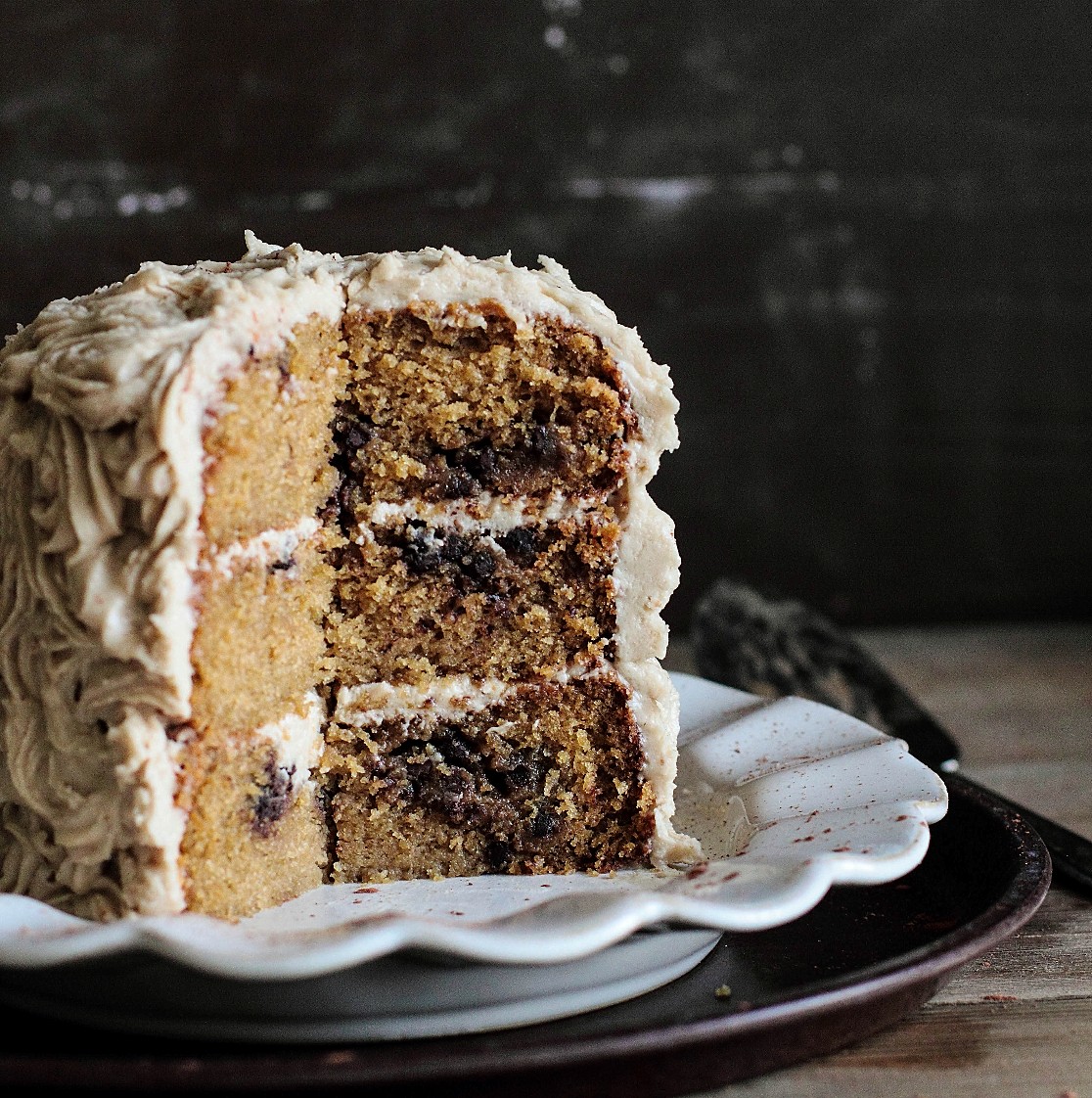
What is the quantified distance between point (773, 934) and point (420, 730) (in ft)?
2.21

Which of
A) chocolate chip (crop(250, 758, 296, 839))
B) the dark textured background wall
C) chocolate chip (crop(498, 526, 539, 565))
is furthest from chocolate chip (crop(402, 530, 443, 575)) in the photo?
the dark textured background wall

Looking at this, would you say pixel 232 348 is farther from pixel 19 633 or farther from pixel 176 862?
pixel 176 862

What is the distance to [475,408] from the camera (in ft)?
7.66

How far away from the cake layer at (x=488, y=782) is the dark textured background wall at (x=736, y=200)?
7.61 feet

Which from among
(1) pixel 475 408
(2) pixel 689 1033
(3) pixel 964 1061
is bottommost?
(3) pixel 964 1061

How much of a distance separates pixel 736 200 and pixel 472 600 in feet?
8.56

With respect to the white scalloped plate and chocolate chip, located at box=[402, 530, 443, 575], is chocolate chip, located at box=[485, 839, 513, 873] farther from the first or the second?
chocolate chip, located at box=[402, 530, 443, 575]

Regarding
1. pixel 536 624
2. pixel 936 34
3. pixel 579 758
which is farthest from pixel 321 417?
pixel 936 34

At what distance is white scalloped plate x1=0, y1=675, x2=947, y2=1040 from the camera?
160 cm

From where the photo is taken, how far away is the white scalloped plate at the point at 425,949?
1.60 m

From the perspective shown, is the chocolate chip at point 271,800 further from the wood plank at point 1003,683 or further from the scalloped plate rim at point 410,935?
the wood plank at point 1003,683

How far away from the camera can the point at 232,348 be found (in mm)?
2014

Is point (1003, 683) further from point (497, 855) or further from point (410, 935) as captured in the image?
point (410, 935)

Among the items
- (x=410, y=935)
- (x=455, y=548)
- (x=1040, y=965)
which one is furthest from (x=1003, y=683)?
(x=410, y=935)
